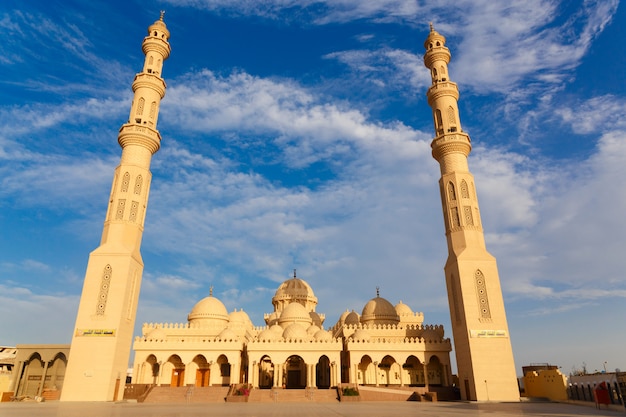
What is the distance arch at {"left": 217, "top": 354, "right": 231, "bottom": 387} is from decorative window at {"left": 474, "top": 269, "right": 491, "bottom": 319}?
1940cm

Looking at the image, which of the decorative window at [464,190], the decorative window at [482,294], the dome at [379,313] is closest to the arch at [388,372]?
the dome at [379,313]

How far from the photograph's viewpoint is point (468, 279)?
28.7 meters

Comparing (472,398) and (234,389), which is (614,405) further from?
(234,389)

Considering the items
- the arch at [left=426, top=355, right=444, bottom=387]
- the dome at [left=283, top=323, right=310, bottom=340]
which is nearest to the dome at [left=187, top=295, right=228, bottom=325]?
the dome at [left=283, top=323, right=310, bottom=340]

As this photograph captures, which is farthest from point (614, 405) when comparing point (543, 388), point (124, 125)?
point (124, 125)

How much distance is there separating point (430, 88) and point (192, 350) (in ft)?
95.1

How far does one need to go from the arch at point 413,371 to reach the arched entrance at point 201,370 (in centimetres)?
1548

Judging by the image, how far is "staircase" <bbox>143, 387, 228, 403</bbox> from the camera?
26.5m

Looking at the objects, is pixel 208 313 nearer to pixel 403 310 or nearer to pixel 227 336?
pixel 227 336

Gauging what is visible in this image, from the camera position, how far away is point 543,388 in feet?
87.7

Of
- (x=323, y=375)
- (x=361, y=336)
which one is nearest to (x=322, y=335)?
(x=361, y=336)

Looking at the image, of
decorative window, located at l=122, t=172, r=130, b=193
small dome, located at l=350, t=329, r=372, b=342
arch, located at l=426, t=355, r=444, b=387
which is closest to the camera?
decorative window, located at l=122, t=172, r=130, b=193

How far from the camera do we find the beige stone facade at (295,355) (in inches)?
1230

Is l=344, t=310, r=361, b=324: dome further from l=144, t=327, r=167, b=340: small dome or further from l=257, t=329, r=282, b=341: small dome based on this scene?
→ l=144, t=327, r=167, b=340: small dome
